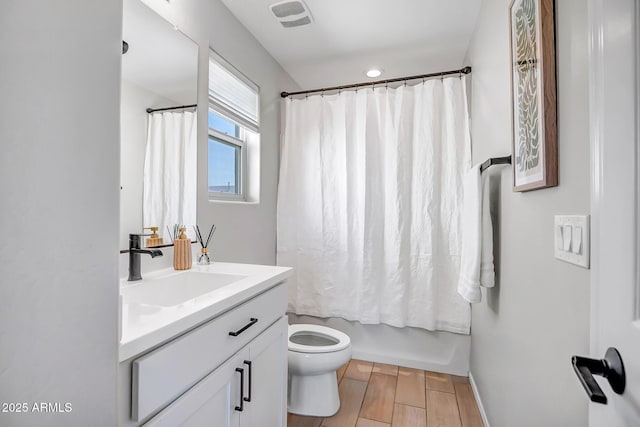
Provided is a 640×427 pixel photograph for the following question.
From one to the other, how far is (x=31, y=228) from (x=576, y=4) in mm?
1191

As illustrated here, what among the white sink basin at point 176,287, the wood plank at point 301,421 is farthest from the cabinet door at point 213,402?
the wood plank at point 301,421

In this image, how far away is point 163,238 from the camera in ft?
4.49

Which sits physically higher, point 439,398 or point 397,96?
point 397,96

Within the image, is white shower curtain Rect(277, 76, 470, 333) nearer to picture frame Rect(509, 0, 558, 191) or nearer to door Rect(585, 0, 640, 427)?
picture frame Rect(509, 0, 558, 191)

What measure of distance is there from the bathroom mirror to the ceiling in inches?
24.6

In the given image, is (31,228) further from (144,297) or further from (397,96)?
(397,96)

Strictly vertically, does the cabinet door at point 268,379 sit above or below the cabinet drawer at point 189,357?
below

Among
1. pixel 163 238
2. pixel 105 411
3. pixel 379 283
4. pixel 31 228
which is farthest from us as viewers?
pixel 379 283

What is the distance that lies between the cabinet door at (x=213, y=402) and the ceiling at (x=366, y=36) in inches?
75.6

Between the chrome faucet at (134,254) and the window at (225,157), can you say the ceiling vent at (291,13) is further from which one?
the chrome faucet at (134,254)

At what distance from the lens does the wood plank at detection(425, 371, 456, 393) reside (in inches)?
77.6

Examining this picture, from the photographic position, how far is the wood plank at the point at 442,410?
A: 164cm

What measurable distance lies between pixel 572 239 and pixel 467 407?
1.57m

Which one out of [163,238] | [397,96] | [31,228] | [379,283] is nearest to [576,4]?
[31,228]
